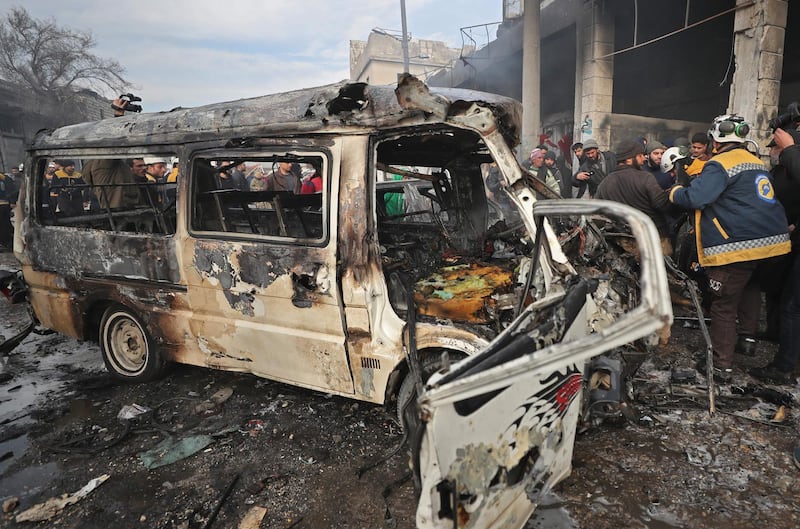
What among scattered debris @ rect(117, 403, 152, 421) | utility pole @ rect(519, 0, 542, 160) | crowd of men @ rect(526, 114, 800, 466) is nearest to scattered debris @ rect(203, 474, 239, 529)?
scattered debris @ rect(117, 403, 152, 421)

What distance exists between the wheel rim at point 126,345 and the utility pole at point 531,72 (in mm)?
9672

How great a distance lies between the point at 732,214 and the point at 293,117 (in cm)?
333

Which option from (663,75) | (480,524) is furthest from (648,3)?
(480,524)

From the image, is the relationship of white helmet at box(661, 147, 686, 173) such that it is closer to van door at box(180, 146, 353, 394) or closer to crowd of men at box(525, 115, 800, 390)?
crowd of men at box(525, 115, 800, 390)

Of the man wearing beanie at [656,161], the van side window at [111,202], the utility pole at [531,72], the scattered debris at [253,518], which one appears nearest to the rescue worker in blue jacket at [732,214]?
the man wearing beanie at [656,161]

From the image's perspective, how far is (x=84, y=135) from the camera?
3.77 metres

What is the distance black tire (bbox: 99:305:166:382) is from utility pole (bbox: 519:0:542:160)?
9682 mm

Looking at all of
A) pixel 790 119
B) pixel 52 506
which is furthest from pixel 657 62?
pixel 52 506

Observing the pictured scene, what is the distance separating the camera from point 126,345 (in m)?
4.04

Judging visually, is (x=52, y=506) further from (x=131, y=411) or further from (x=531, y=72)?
(x=531, y=72)

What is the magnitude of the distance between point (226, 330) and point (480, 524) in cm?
231

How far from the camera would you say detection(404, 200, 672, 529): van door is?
1.40 metres

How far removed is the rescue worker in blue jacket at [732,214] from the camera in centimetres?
340

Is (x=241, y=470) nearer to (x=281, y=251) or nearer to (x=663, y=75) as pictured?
(x=281, y=251)
